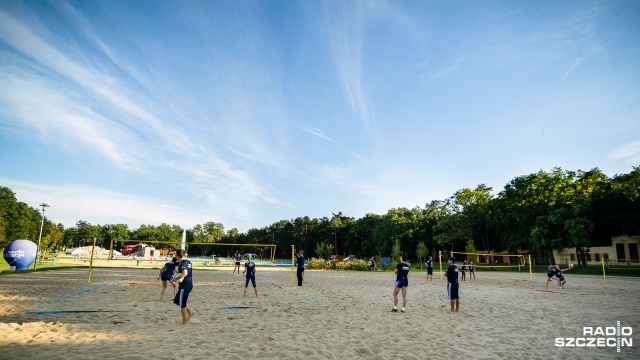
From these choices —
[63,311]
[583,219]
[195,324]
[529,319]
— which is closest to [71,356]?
[195,324]

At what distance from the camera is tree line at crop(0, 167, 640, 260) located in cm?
3812

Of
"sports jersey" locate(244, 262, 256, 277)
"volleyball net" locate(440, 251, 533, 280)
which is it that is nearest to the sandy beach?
"sports jersey" locate(244, 262, 256, 277)

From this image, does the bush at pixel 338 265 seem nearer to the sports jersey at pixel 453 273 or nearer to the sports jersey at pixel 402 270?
the sports jersey at pixel 453 273

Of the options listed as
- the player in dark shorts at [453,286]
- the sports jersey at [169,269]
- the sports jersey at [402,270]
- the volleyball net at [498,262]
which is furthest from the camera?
the volleyball net at [498,262]

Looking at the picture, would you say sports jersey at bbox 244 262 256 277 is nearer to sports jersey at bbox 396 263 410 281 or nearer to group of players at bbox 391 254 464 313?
group of players at bbox 391 254 464 313

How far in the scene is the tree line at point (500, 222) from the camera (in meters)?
38.1

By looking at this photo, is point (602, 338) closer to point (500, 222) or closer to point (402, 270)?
point (402, 270)

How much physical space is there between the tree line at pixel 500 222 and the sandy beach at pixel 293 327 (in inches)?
753

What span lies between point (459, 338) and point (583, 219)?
129 ft

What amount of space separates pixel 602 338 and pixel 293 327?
7125mm

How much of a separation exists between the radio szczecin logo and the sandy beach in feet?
0.65

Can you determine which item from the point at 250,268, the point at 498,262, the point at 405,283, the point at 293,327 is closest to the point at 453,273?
the point at 405,283

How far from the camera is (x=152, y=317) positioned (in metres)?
8.84

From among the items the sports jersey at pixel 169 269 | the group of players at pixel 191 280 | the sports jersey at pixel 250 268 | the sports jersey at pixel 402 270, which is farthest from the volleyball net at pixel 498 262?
the sports jersey at pixel 169 269
